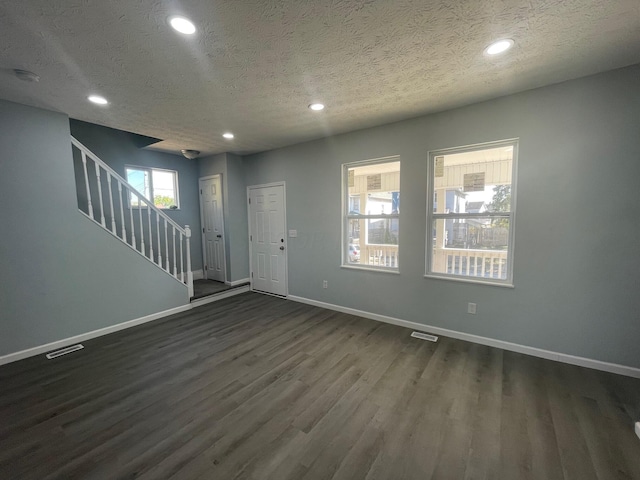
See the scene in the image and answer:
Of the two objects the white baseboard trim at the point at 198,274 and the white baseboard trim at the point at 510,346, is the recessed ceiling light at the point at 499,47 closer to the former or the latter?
the white baseboard trim at the point at 510,346

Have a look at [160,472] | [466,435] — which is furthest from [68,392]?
[466,435]

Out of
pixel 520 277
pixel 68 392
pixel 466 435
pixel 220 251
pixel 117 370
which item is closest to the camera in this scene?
pixel 466 435

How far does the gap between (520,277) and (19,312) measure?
527cm

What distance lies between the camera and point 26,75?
2143 mm

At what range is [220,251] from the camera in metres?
5.36

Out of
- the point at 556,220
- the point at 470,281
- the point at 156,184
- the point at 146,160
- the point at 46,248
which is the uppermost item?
the point at 146,160

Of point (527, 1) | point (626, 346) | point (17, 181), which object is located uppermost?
point (527, 1)

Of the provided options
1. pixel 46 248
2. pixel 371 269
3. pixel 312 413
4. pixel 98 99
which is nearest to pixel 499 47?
pixel 371 269

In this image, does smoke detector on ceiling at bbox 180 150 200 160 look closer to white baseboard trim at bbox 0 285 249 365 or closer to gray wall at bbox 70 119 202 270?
gray wall at bbox 70 119 202 270

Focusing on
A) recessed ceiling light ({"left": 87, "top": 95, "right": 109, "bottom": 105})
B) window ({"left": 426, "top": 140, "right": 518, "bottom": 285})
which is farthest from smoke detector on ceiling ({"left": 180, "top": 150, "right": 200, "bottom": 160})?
window ({"left": 426, "top": 140, "right": 518, "bottom": 285})

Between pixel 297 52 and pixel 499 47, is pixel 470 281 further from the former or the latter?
pixel 297 52

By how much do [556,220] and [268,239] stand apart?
4.12 metres

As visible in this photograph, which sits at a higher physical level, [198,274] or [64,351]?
[198,274]

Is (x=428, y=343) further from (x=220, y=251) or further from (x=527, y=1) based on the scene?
(x=220, y=251)
